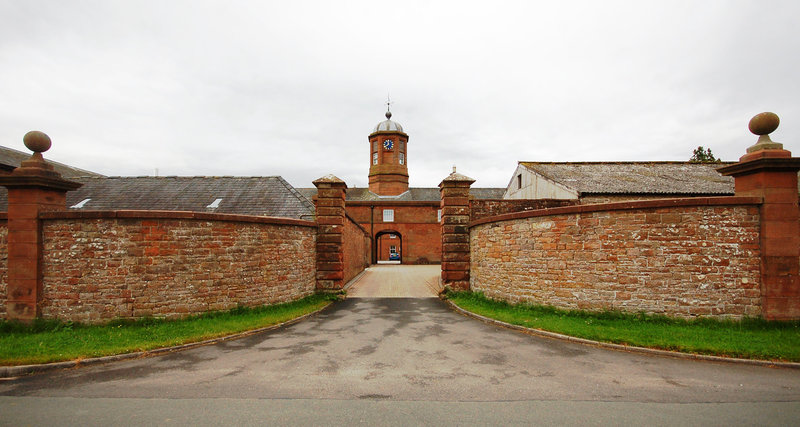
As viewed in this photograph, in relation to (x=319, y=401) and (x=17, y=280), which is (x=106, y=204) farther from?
(x=319, y=401)

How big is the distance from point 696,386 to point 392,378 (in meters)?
4.08

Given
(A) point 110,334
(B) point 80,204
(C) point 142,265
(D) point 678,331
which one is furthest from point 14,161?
(D) point 678,331

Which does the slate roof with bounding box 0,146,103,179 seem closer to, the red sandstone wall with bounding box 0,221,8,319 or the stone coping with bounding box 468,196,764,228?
the red sandstone wall with bounding box 0,221,8,319

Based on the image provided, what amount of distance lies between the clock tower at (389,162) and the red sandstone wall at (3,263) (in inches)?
1225

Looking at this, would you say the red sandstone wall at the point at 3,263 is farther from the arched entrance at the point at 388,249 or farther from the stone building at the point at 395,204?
the arched entrance at the point at 388,249

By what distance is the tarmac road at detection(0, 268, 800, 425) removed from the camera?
163 inches

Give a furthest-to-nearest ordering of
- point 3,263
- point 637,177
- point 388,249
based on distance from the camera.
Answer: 1. point 388,249
2. point 637,177
3. point 3,263

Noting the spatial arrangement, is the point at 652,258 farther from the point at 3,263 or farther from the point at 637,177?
the point at 637,177

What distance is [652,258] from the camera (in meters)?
7.93

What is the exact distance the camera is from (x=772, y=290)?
287 inches

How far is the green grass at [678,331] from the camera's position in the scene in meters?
6.13

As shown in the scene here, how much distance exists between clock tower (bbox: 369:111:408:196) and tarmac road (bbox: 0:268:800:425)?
103 ft

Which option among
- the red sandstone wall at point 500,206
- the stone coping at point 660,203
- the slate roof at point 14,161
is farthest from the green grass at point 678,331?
the slate roof at point 14,161

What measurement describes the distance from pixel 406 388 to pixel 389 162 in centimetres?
3480
